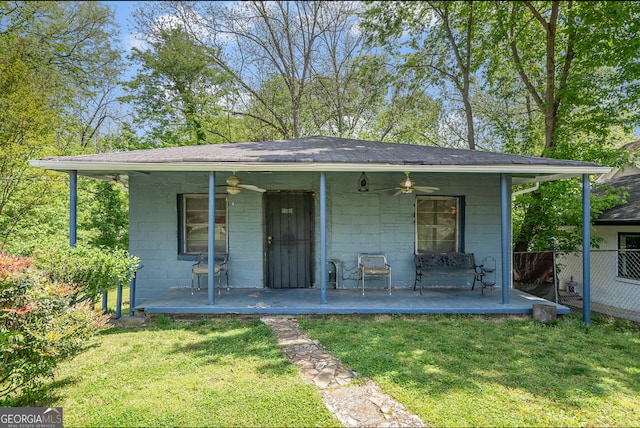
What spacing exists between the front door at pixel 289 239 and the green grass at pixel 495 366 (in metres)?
1.77

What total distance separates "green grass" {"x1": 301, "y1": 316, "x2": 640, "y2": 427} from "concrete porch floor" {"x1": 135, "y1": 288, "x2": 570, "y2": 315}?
0.52 feet

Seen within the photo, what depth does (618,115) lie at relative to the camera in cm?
886

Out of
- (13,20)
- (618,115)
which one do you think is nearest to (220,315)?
(618,115)

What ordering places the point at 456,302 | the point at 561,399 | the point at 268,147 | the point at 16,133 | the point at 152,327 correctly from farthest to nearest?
the point at 16,133 < the point at 268,147 < the point at 456,302 < the point at 152,327 < the point at 561,399

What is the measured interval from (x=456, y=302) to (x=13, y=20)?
16.4 metres

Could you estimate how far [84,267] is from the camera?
430 centimetres

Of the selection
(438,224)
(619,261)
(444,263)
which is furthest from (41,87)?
(619,261)

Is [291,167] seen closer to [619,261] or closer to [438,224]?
[438,224]

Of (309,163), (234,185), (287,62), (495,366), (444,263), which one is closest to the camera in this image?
(495,366)

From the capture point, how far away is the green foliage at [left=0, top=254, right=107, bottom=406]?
274cm

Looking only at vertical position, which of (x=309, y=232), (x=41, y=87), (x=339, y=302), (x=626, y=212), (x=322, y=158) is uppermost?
(x=41, y=87)

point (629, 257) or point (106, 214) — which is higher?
point (106, 214)

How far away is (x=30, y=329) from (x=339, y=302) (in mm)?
4079

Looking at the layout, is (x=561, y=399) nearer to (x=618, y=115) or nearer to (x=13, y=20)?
(x=618, y=115)
